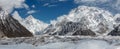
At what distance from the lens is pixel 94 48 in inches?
824

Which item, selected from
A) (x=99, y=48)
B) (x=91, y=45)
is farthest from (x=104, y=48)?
(x=91, y=45)

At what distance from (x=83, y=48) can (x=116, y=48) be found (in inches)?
94.3

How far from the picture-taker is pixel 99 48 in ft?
68.2

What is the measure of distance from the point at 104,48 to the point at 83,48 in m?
→ 1.60

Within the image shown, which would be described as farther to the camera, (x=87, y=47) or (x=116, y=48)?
(x=87, y=47)

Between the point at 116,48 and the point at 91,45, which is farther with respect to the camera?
the point at 91,45

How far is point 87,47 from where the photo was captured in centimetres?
2181

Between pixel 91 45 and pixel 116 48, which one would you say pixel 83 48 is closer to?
pixel 91 45

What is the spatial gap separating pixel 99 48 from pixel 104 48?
0.34 metres

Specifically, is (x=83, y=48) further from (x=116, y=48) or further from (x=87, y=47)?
(x=116, y=48)

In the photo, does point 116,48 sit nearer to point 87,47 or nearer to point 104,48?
point 104,48

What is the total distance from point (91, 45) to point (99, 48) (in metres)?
1.48

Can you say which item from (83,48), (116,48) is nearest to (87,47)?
(83,48)

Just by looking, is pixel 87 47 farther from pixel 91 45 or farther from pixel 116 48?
pixel 116 48
